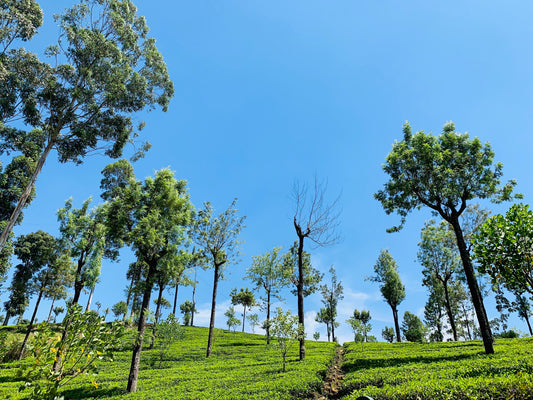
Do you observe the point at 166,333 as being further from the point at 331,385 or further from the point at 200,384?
the point at 331,385

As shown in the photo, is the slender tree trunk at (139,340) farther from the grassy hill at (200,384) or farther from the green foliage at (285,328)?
the green foliage at (285,328)

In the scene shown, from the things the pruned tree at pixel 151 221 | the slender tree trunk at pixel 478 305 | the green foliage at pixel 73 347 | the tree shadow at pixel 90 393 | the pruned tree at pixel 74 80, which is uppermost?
the pruned tree at pixel 74 80

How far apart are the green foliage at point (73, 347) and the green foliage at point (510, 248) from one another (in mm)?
11134

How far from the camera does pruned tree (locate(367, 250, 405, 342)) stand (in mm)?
50000

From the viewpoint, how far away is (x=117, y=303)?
5034cm

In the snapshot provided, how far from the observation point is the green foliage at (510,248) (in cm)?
861

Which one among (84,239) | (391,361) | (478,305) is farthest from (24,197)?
(478,305)

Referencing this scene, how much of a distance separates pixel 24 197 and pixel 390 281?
53558 mm

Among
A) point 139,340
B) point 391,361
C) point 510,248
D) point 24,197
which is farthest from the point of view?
point 391,361

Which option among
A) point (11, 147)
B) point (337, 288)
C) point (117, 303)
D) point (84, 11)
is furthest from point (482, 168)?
point (117, 303)

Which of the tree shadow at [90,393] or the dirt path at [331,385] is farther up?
the dirt path at [331,385]

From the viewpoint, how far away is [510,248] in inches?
346

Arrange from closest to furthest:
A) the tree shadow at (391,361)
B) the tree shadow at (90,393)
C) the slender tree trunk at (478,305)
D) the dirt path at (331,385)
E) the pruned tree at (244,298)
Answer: the dirt path at (331,385) → the tree shadow at (90,393) → the slender tree trunk at (478,305) → the tree shadow at (391,361) → the pruned tree at (244,298)

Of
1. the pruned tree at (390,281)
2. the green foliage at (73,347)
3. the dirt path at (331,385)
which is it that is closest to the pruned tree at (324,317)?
the pruned tree at (390,281)
